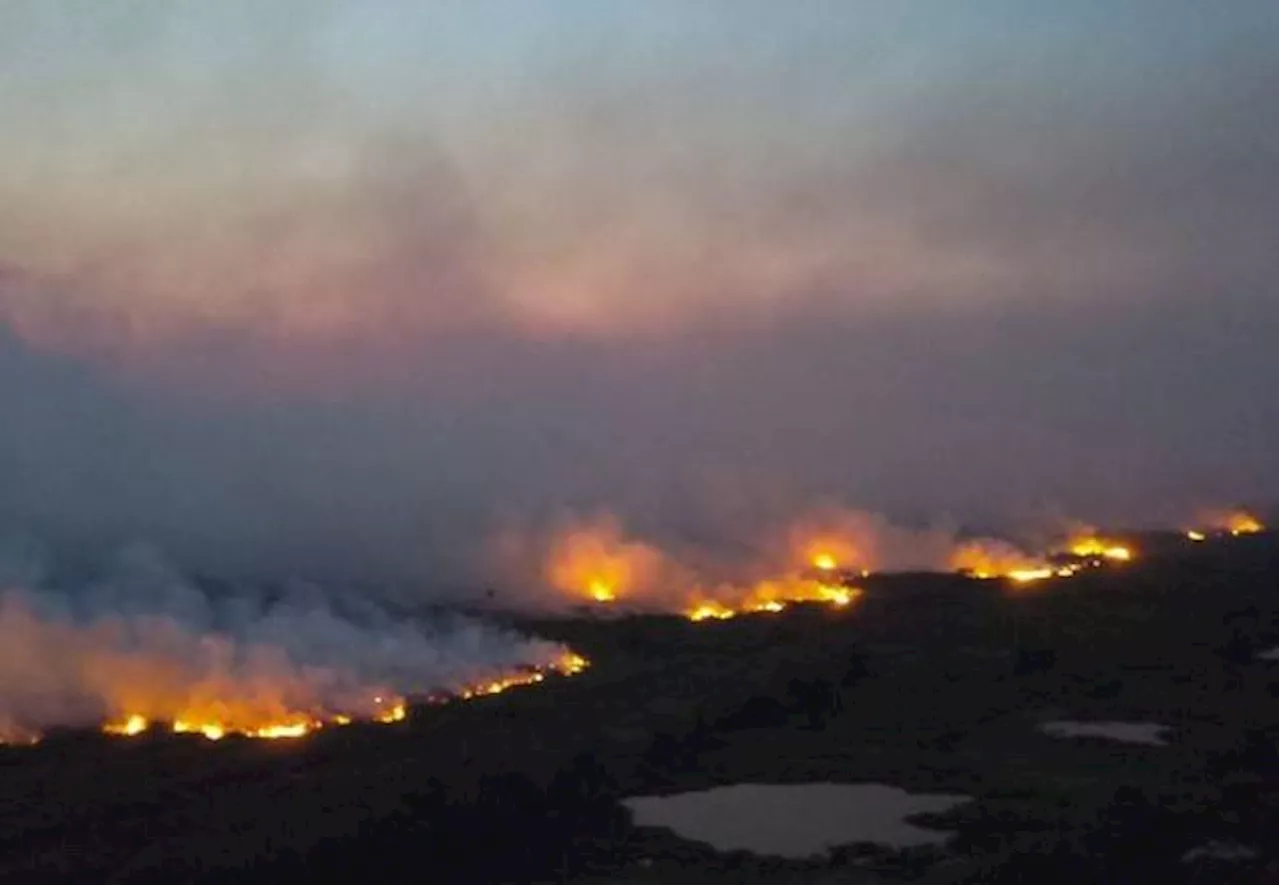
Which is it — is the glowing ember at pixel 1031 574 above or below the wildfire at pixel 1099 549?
below

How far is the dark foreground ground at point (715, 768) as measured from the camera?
48.1m

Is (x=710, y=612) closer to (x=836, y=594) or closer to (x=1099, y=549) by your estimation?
(x=836, y=594)

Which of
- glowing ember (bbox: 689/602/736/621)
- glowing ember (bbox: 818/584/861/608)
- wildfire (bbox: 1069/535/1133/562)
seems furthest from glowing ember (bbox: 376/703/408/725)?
wildfire (bbox: 1069/535/1133/562)

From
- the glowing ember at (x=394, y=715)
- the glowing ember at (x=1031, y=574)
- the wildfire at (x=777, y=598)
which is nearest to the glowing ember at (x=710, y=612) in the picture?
the wildfire at (x=777, y=598)

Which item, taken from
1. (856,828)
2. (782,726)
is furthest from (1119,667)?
(856,828)

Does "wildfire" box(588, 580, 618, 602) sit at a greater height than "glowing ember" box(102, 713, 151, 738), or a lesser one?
greater

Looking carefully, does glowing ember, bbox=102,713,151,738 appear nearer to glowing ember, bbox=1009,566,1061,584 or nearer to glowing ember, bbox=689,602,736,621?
glowing ember, bbox=689,602,736,621

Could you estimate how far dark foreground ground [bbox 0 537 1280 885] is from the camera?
48.1m

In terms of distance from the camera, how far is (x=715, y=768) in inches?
2514

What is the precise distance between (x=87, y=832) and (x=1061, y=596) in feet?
262

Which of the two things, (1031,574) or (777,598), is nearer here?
(777,598)

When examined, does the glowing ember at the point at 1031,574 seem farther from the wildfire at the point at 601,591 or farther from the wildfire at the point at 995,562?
the wildfire at the point at 601,591

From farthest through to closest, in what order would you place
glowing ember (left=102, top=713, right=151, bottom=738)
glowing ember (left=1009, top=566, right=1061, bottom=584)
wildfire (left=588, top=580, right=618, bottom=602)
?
glowing ember (left=1009, top=566, right=1061, bottom=584) < wildfire (left=588, top=580, right=618, bottom=602) < glowing ember (left=102, top=713, right=151, bottom=738)

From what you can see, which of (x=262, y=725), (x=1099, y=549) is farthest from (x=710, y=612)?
(x=1099, y=549)
